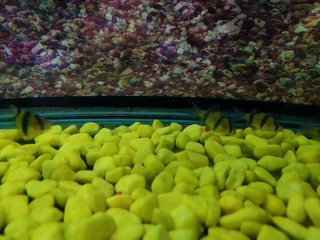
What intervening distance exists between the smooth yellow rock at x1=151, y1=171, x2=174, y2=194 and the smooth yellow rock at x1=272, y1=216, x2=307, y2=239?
55 cm

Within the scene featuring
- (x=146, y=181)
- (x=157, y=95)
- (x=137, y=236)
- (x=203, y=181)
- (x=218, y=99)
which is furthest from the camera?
(x=157, y=95)

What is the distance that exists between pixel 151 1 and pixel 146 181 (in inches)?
90.8

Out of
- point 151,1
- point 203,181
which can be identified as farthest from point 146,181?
point 151,1

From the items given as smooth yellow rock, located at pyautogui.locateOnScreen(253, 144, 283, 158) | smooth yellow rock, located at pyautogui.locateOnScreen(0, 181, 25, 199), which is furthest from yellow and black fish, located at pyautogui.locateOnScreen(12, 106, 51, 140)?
smooth yellow rock, located at pyautogui.locateOnScreen(253, 144, 283, 158)

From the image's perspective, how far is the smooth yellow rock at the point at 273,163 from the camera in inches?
66.7

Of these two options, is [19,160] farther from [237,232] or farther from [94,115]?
[237,232]

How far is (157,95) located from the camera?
3.18 metres

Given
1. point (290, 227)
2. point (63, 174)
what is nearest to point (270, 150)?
point (290, 227)

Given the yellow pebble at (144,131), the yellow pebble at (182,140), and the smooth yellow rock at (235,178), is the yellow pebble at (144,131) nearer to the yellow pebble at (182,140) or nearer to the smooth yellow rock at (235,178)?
the yellow pebble at (182,140)

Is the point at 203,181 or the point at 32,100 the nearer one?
the point at 203,181

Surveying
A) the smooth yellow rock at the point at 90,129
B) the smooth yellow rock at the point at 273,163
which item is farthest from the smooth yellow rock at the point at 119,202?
the smooth yellow rock at the point at 90,129

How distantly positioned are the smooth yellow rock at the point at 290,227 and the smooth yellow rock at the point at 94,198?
826 millimetres

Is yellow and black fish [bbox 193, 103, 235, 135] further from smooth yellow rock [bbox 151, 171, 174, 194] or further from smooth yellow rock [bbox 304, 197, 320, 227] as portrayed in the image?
smooth yellow rock [bbox 304, 197, 320, 227]

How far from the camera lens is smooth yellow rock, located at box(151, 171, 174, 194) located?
4.74 feet
